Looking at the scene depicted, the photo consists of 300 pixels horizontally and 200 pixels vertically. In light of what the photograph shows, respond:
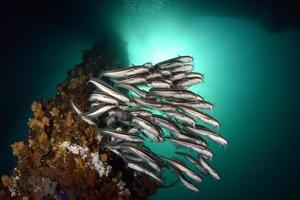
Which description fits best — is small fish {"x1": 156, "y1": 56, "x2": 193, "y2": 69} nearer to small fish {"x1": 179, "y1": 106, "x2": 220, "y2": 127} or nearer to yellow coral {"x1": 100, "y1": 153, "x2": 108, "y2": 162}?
small fish {"x1": 179, "y1": 106, "x2": 220, "y2": 127}

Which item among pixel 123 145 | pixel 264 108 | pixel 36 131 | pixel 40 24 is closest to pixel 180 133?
pixel 123 145

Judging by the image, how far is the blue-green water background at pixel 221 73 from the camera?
2602cm

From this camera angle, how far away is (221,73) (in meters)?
44.2

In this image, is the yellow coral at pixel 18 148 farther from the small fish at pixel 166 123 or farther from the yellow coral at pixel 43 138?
the small fish at pixel 166 123

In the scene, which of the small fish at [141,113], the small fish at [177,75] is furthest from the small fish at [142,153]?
the small fish at [177,75]

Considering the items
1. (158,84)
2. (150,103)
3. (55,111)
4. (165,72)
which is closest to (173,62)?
(165,72)

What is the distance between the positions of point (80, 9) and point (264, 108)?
4405 cm

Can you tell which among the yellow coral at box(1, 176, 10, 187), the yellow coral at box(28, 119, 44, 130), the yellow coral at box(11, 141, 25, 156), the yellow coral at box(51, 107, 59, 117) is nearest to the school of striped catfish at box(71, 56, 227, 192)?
the yellow coral at box(51, 107, 59, 117)

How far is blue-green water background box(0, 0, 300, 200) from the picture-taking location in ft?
85.4

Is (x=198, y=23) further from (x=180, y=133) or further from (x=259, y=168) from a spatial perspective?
(x=259, y=168)

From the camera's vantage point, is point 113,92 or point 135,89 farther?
point 135,89

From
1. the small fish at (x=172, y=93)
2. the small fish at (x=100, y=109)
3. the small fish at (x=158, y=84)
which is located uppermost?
the small fish at (x=158, y=84)

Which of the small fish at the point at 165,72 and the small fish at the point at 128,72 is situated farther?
the small fish at the point at 165,72

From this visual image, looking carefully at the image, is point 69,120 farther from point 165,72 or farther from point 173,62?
point 173,62
